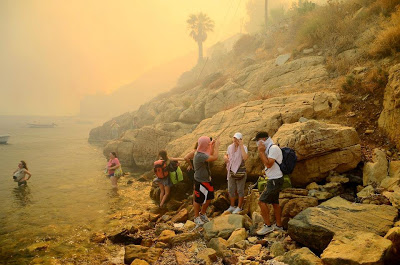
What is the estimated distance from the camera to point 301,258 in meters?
3.57

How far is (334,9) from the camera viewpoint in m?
15.6

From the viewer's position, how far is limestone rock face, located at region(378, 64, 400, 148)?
654 centimetres

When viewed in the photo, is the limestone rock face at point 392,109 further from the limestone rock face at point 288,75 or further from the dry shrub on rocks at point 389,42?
the limestone rock face at point 288,75

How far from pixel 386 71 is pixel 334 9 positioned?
9.48 m

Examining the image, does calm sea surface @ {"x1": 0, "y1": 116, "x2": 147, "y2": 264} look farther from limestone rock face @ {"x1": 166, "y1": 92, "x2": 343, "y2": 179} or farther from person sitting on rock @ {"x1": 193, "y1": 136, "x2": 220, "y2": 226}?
limestone rock face @ {"x1": 166, "y1": 92, "x2": 343, "y2": 179}

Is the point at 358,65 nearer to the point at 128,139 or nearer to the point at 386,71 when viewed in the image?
the point at 386,71

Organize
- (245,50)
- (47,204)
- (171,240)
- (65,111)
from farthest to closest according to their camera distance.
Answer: (65,111)
(245,50)
(47,204)
(171,240)

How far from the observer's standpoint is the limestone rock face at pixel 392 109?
6.54m

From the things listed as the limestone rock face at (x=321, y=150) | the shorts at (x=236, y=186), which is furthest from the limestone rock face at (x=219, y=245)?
the limestone rock face at (x=321, y=150)

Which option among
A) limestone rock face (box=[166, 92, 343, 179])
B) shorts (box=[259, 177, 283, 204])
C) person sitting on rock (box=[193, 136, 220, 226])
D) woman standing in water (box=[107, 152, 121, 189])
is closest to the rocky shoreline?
shorts (box=[259, 177, 283, 204])

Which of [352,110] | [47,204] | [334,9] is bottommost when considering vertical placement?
[47,204]

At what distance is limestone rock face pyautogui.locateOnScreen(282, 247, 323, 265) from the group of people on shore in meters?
1.24

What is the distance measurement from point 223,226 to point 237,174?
4.80 feet

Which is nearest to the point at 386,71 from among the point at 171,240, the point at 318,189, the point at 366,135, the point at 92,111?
the point at 366,135
